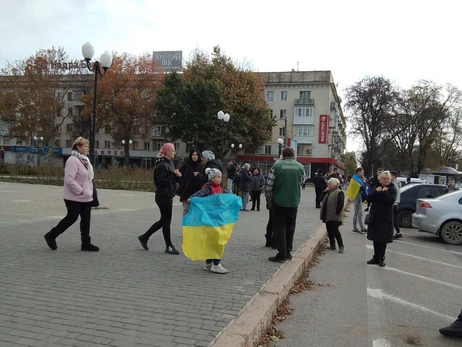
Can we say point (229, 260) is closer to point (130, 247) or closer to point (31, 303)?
point (130, 247)

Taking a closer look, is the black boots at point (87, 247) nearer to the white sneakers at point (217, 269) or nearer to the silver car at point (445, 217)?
the white sneakers at point (217, 269)

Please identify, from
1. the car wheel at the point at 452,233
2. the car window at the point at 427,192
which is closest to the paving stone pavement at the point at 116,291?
the car wheel at the point at 452,233

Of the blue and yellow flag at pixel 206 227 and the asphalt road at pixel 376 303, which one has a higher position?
the blue and yellow flag at pixel 206 227

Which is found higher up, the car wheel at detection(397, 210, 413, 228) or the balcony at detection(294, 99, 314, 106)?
the balcony at detection(294, 99, 314, 106)

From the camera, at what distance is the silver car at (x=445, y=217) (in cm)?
1088

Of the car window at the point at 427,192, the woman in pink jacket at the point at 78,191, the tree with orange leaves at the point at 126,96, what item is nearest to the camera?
the woman in pink jacket at the point at 78,191

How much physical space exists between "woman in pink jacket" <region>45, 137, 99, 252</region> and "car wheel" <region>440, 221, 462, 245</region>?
9.02 m

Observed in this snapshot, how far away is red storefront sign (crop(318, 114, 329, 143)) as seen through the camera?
200 ft

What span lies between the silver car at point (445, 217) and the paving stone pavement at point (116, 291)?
4.79m

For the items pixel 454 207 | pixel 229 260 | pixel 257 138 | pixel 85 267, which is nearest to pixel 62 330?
pixel 85 267

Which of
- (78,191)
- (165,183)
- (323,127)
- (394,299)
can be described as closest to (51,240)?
(78,191)

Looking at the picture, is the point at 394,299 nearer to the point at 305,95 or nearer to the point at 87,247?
the point at 87,247

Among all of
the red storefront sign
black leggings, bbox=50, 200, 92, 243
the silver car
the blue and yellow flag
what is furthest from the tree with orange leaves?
the blue and yellow flag

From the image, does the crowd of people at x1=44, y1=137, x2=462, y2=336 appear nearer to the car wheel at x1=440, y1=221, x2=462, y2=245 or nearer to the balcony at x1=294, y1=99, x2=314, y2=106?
the car wheel at x1=440, y1=221, x2=462, y2=245
